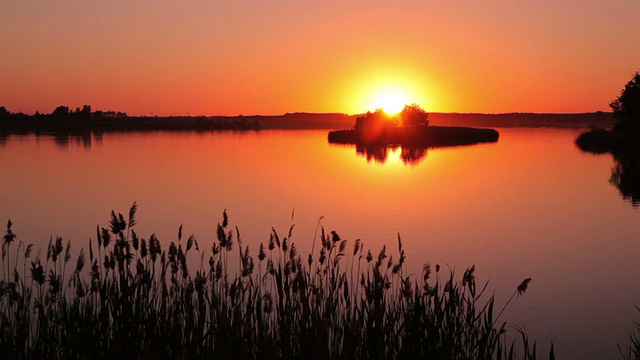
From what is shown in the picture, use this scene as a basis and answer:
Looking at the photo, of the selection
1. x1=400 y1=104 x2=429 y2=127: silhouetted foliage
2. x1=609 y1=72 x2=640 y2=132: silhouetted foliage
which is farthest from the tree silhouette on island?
x1=400 y1=104 x2=429 y2=127: silhouetted foliage

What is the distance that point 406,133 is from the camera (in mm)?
105062

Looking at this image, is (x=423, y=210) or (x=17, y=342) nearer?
(x=17, y=342)

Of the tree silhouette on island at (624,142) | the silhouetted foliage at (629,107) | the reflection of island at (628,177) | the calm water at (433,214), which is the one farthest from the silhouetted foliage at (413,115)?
the calm water at (433,214)

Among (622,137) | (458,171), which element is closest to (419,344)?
(458,171)

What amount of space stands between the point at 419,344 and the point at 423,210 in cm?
1905

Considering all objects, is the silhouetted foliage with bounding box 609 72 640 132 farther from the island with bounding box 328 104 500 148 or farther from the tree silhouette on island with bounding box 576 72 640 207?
the island with bounding box 328 104 500 148

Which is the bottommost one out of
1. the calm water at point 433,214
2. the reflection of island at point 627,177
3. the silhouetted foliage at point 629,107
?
the calm water at point 433,214

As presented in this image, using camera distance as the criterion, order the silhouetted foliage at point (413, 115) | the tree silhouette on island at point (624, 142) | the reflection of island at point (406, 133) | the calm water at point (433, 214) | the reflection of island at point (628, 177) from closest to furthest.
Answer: the calm water at point (433, 214) < the reflection of island at point (628, 177) < the tree silhouette on island at point (624, 142) < the reflection of island at point (406, 133) < the silhouetted foliage at point (413, 115)

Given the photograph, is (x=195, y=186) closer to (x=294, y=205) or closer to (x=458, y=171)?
(x=294, y=205)

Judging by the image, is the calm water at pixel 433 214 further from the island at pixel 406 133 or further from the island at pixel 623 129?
the island at pixel 406 133

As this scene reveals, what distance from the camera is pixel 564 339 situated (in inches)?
423

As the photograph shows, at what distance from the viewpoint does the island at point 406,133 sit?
9931 centimetres

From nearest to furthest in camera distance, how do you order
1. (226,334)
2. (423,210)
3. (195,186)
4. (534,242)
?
(226,334)
(534,242)
(423,210)
(195,186)

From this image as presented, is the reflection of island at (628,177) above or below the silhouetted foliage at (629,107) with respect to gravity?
below
